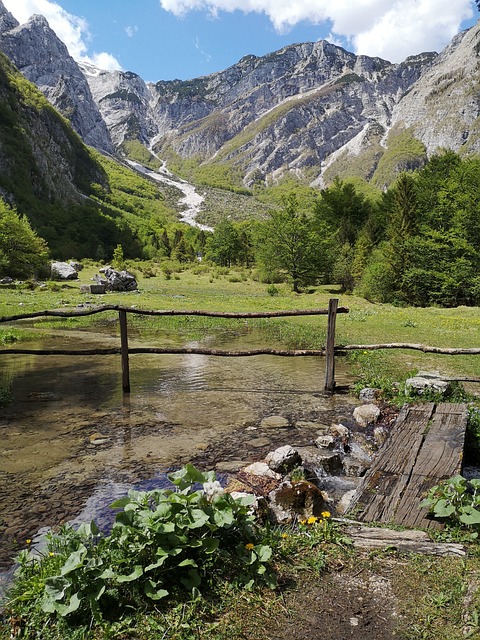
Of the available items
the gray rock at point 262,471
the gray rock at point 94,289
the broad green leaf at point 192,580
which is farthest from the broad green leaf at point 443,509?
the gray rock at point 94,289

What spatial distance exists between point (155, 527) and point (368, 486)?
9.54 feet

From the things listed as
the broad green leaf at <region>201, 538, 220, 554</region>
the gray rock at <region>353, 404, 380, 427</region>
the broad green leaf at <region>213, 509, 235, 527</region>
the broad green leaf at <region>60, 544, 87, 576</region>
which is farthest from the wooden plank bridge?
the broad green leaf at <region>60, 544, 87, 576</region>

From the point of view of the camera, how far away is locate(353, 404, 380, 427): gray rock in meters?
8.23

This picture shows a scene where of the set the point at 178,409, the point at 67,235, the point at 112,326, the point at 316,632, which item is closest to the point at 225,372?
the point at 178,409

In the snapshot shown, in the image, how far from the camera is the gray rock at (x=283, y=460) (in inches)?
231

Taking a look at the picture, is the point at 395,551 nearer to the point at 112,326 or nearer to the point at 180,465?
the point at 180,465

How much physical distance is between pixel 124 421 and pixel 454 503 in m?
5.80

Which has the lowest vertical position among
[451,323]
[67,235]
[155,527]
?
[451,323]

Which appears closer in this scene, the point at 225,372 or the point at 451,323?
the point at 225,372

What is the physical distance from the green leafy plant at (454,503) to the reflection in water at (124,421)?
2792mm

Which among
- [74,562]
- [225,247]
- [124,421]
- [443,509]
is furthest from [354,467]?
[225,247]

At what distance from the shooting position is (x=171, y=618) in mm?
2924

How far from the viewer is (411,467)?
5383 millimetres

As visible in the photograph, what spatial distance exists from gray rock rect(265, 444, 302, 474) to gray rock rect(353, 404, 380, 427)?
2.59 meters
